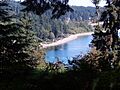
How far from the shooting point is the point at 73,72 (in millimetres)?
5840

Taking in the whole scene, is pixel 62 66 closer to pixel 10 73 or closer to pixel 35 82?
pixel 10 73

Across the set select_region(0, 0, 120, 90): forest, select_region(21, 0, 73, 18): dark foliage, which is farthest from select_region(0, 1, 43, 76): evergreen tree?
select_region(21, 0, 73, 18): dark foliage

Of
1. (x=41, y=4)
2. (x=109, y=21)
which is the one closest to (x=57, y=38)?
(x=109, y=21)

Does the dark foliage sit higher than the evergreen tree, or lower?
higher

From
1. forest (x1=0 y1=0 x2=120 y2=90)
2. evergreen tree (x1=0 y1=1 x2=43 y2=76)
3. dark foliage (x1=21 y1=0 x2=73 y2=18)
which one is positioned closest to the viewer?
forest (x1=0 y1=0 x2=120 y2=90)

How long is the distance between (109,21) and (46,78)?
24.0 m

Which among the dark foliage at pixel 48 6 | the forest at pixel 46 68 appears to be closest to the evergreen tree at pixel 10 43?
the forest at pixel 46 68

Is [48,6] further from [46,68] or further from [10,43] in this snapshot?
[46,68]

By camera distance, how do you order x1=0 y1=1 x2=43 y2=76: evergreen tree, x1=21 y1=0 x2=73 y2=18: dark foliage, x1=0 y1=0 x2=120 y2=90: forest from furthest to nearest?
1. x1=21 y1=0 x2=73 y2=18: dark foliage
2. x1=0 y1=1 x2=43 y2=76: evergreen tree
3. x1=0 y1=0 x2=120 y2=90: forest

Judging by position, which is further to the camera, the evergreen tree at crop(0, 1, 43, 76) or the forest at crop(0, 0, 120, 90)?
the evergreen tree at crop(0, 1, 43, 76)

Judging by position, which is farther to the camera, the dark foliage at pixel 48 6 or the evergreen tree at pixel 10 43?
the dark foliage at pixel 48 6

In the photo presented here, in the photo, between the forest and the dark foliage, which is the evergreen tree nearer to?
the forest

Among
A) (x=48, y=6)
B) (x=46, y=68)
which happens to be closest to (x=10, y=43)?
(x=48, y=6)

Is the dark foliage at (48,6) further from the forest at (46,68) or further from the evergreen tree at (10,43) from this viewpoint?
the evergreen tree at (10,43)
